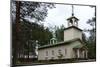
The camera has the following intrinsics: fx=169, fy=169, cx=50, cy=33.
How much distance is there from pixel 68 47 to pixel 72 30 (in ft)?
0.81

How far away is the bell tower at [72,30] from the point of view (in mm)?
2351

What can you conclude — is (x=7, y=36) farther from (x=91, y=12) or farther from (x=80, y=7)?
(x=91, y=12)

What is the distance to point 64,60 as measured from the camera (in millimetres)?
2330

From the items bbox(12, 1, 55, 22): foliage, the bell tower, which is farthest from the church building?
bbox(12, 1, 55, 22): foliage

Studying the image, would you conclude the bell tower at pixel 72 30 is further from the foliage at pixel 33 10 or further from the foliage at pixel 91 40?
the foliage at pixel 33 10


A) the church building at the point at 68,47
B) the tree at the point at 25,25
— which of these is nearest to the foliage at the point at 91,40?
the church building at the point at 68,47

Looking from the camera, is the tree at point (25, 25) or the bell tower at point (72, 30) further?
the bell tower at point (72, 30)

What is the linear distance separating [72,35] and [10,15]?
888mm

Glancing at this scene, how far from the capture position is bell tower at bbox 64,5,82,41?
2.35 meters

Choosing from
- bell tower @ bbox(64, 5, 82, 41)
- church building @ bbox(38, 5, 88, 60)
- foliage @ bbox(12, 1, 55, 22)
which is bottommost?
church building @ bbox(38, 5, 88, 60)

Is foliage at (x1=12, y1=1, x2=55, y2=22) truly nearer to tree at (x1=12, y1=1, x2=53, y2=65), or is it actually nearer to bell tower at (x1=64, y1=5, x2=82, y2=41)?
tree at (x1=12, y1=1, x2=53, y2=65)

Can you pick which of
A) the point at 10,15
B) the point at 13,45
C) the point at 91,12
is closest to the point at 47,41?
the point at 13,45

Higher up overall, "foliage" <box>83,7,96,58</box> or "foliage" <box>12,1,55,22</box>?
"foliage" <box>12,1,55,22</box>

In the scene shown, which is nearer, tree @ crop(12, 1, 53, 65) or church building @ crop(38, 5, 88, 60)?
tree @ crop(12, 1, 53, 65)
